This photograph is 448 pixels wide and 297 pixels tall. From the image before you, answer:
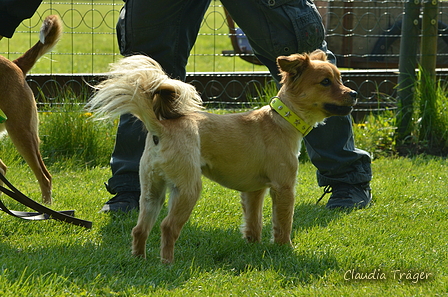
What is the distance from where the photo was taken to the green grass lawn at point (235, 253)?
9.21ft

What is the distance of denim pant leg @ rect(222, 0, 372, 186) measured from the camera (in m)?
3.84

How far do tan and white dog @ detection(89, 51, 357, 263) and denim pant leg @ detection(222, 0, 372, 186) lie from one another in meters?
0.22

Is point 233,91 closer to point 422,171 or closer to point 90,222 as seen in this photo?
point 422,171

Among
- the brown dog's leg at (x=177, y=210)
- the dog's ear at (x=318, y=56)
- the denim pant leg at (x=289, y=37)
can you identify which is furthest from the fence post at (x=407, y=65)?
the brown dog's leg at (x=177, y=210)

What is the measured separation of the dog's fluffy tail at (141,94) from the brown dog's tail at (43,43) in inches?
68.8

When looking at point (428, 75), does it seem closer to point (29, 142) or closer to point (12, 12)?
point (29, 142)

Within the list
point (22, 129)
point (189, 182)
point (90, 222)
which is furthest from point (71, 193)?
point (189, 182)

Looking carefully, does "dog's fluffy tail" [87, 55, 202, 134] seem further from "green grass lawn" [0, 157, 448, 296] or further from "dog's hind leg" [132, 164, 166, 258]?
"green grass lawn" [0, 157, 448, 296]

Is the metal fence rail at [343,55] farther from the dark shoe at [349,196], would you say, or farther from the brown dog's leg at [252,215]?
the brown dog's leg at [252,215]

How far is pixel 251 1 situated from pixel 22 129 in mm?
2058

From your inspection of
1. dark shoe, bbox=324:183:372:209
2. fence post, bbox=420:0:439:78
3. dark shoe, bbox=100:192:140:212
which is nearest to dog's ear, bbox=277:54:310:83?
dark shoe, bbox=324:183:372:209

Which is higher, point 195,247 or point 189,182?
point 189,182

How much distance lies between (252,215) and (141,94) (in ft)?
3.90

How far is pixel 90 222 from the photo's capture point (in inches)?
146
